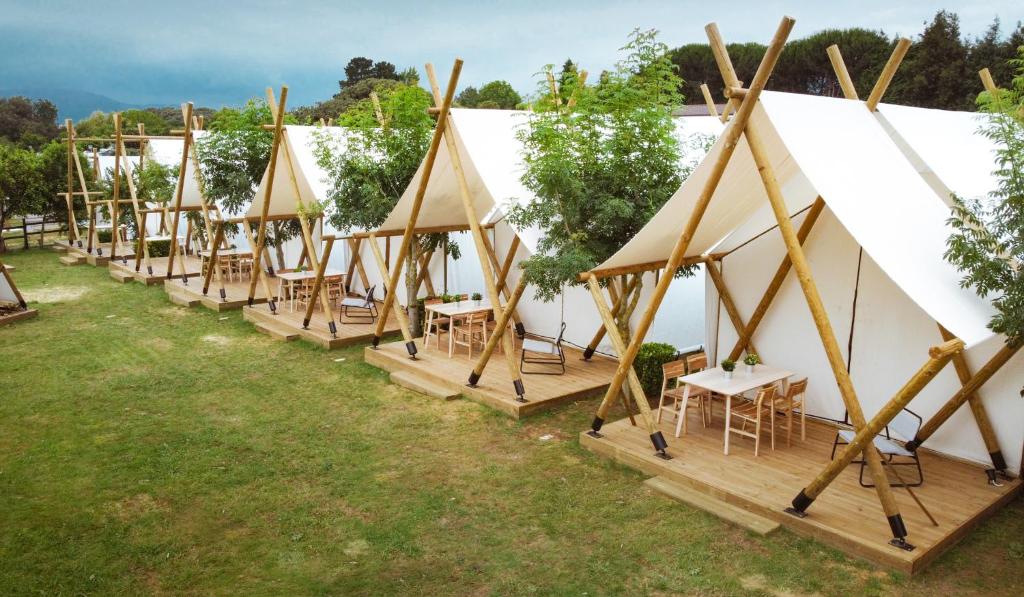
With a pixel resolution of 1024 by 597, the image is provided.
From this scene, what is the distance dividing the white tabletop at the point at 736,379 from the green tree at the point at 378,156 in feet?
19.1

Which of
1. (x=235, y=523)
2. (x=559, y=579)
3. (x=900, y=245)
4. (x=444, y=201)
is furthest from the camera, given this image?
(x=444, y=201)

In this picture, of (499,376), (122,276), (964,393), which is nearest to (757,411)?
(964,393)

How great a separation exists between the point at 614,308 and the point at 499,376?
1766 mm

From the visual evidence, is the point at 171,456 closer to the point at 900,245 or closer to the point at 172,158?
the point at 900,245

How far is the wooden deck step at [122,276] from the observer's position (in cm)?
1768

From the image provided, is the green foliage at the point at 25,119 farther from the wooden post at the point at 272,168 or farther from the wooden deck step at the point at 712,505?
the wooden deck step at the point at 712,505

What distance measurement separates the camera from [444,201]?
998cm

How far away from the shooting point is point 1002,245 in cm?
487

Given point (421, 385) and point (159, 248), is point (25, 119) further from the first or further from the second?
point (421, 385)

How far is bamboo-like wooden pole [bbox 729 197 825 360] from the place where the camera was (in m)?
6.94

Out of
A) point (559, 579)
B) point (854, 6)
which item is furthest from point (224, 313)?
point (854, 6)

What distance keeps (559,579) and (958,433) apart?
421 cm

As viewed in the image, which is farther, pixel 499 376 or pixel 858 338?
pixel 499 376

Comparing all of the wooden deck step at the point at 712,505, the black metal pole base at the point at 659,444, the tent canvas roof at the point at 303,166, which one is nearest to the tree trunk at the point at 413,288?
the tent canvas roof at the point at 303,166
